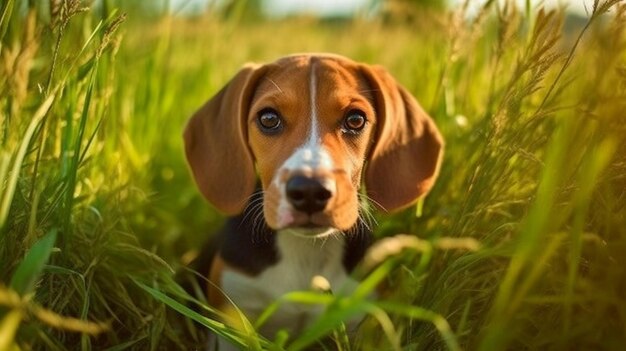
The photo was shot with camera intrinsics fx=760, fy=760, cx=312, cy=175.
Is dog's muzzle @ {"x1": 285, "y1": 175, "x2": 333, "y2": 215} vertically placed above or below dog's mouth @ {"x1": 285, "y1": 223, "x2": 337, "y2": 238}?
above

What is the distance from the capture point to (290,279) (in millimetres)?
3150

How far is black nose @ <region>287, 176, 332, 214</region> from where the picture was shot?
2.54 metres

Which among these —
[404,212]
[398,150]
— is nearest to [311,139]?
[398,150]

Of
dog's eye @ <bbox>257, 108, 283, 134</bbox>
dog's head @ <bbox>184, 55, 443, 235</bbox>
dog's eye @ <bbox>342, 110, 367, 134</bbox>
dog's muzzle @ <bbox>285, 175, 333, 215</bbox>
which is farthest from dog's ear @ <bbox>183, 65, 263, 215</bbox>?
dog's muzzle @ <bbox>285, 175, 333, 215</bbox>

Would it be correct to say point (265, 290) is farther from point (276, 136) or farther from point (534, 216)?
point (534, 216)

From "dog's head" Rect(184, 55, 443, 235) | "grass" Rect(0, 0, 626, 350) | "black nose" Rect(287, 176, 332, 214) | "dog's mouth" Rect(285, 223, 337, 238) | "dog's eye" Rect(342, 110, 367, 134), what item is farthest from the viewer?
"dog's eye" Rect(342, 110, 367, 134)

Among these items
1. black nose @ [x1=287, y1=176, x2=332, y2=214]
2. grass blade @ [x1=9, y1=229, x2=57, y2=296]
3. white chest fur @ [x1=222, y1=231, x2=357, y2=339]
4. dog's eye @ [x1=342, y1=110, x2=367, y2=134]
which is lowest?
white chest fur @ [x1=222, y1=231, x2=357, y2=339]

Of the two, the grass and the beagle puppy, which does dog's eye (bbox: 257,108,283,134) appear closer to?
the beagle puppy

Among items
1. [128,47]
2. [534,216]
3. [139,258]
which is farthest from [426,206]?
[128,47]

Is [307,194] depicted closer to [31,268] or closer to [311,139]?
[311,139]

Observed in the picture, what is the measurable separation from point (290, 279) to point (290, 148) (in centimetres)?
60

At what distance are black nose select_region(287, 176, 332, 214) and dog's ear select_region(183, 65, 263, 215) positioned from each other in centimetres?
58

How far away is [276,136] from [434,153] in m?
0.73

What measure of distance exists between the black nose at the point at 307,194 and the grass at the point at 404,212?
335 mm
